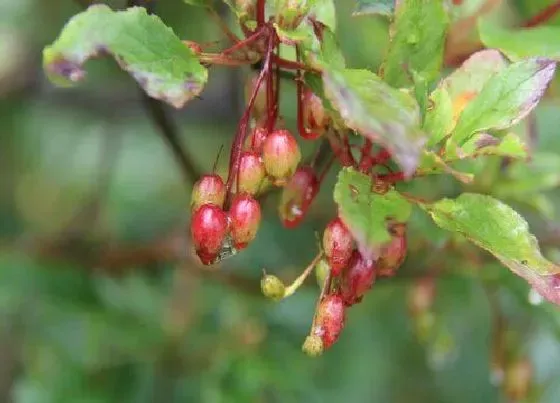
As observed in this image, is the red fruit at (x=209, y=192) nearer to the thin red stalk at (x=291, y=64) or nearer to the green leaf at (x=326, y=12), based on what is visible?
the thin red stalk at (x=291, y=64)

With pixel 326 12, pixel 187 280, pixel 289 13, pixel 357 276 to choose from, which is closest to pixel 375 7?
pixel 326 12

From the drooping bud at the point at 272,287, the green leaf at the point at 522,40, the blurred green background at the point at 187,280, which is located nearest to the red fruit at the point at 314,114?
the drooping bud at the point at 272,287

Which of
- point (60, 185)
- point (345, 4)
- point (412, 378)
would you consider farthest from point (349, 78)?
point (60, 185)

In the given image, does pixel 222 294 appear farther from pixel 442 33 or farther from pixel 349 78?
pixel 349 78

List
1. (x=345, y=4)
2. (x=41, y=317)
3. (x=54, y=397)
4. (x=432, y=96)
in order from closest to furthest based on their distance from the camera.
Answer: (x=432, y=96) → (x=54, y=397) → (x=41, y=317) → (x=345, y=4)

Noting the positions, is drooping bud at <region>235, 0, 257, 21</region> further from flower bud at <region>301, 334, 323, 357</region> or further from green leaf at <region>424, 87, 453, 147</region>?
flower bud at <region>301, 334, 323, 357</region>

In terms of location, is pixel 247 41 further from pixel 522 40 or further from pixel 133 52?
pixel 522 40
